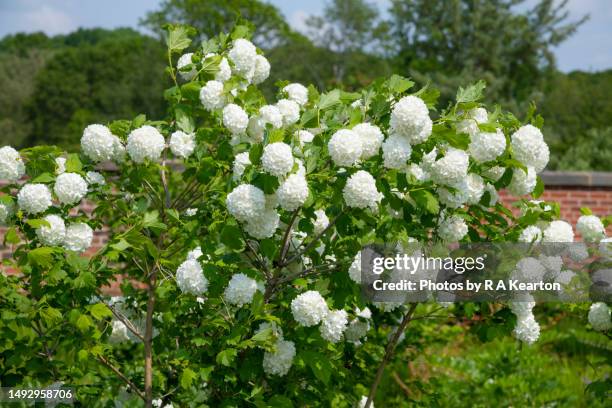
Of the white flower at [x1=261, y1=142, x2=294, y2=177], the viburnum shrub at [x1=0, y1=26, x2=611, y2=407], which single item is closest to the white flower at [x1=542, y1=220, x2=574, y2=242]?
the viburnum shrub at [x1=0, y1=26, x2=611, y2=407]

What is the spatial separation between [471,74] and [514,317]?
23285 millimetres

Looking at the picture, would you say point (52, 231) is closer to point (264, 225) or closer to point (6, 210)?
point (6, 210)

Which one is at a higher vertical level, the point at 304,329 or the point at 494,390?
the point at 494,390

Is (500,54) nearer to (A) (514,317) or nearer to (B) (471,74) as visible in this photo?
(B) (471,74)

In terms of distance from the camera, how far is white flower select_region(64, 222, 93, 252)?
9.33 feet

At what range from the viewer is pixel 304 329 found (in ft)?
9.01

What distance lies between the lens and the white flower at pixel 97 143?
2947mm

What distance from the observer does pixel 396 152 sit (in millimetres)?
2367

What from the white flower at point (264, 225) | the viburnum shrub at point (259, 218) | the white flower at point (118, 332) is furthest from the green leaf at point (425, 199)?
the white flower at point (118, 332)

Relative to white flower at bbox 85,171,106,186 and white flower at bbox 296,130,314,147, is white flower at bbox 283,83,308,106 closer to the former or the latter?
white flower at bbox 296,130,314,147

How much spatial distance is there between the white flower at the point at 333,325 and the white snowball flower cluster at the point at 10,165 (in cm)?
134

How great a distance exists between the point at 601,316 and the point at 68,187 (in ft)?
7.40

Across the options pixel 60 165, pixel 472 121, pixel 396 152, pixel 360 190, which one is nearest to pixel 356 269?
pixel 360 190

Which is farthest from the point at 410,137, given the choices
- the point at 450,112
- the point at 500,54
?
the point at 500,54
